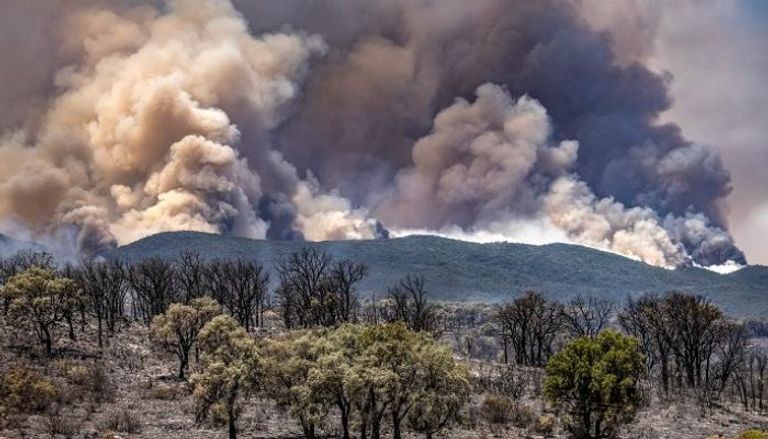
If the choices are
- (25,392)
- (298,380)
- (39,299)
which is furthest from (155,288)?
(298,380)

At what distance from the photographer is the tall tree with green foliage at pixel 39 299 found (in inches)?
3947

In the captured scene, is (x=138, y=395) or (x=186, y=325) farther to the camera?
(x=186, y=325)

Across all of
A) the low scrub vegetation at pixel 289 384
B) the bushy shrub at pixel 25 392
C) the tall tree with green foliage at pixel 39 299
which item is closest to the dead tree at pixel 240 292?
the low scrub vegetation at pixel 289 384

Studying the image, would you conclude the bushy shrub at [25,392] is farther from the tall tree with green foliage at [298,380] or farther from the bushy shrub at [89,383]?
the tall tree with green foliage at [298,380]

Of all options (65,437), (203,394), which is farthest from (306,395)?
(65,437)

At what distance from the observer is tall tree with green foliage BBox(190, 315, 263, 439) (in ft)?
232

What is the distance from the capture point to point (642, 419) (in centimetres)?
10581

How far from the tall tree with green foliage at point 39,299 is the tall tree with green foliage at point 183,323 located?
Result: 1251cm

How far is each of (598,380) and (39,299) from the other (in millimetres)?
70625

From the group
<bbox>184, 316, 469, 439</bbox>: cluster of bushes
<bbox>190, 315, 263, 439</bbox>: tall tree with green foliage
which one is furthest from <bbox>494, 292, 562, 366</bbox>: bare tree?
<bbox>190, 315, 263, 439</bbox>: tall tree with green foliage

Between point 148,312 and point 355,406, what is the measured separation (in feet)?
325

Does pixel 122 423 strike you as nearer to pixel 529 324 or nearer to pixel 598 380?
pixel 598 380

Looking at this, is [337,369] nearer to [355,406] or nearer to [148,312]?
[355,406]

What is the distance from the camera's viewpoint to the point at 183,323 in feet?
340
